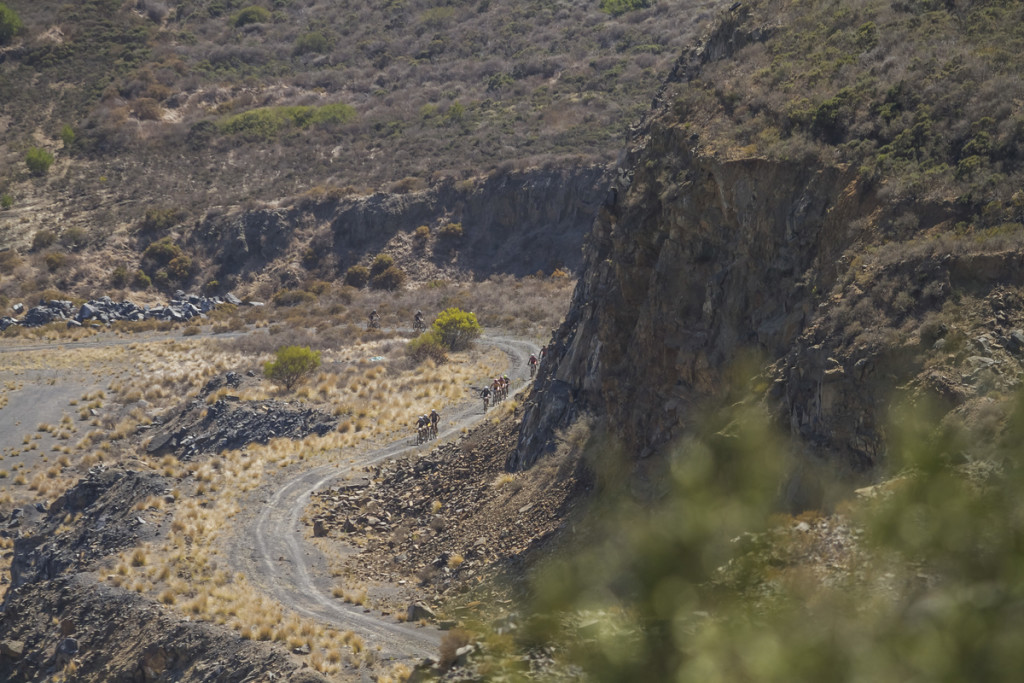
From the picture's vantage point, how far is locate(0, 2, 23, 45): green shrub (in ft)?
316

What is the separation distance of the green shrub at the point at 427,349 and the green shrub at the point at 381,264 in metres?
21.9

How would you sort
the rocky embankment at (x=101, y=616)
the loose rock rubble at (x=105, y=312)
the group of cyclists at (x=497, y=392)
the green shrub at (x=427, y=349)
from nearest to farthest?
the rocky embankment at (x=101, y=616)
the group of cyclists at (x=497, y=392)
the green shrub at (x=427, y=349)
the loose rock rubble at (x=105, y=312)

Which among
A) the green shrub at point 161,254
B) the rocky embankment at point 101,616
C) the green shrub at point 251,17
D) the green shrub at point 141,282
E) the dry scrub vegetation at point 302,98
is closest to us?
the rocky embankment at point 101,616

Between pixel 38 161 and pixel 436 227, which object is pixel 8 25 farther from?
pixel 436 227

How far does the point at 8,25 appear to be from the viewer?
317ft

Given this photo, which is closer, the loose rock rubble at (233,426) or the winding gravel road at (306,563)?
the winding gravel road at (306,563)

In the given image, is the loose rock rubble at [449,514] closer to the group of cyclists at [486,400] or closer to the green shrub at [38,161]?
the group of cyclists at [486,400]

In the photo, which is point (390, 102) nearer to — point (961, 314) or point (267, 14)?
point (267, 14)

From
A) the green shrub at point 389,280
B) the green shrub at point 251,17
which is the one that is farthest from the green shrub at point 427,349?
the green shrub at point 251,17

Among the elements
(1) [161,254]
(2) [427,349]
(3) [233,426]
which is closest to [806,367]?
(3) [233,426]

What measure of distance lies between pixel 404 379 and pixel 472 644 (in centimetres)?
3176

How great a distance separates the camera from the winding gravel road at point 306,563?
18.4 m

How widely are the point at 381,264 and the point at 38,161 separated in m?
35.6

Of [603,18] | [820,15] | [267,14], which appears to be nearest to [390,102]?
[603,18]
